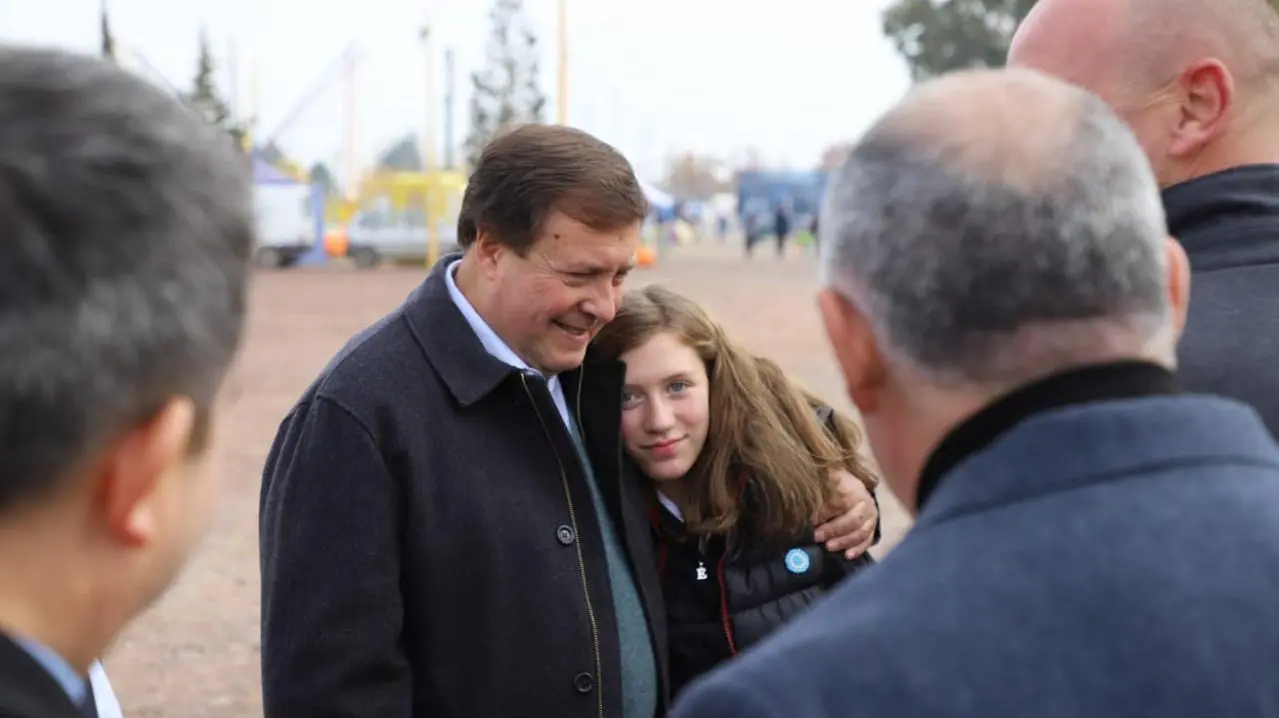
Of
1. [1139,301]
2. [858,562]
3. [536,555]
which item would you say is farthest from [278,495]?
[1139,301]

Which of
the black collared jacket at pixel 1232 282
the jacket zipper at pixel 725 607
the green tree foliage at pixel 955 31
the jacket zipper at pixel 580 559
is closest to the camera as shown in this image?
the black collared jacket at pixel 1232 282

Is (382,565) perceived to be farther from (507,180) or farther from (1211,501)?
(1211,501)

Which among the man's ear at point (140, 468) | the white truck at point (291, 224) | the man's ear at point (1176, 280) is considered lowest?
the white truck at point (291, 224)

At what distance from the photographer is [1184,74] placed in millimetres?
2240

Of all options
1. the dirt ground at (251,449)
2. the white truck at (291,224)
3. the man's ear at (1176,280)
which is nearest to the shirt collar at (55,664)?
the dirt ground at (251,449)

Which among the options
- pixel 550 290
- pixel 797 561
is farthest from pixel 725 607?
pixel 550 290

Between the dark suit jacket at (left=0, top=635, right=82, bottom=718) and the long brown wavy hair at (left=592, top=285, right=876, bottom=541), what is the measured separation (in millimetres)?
1833

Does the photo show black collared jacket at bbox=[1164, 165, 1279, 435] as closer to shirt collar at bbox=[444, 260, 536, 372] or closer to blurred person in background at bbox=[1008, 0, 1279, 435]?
blurred person in background at bbox=[1008, 0, 1279, 435]

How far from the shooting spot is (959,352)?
1330 millimetres

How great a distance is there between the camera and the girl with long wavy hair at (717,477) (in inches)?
111

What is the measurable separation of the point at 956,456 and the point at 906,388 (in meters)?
0.09

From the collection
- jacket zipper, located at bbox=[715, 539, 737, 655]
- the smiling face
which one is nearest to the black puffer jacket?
jacket zipper, located at bbox=[715, 539, 737, 655]

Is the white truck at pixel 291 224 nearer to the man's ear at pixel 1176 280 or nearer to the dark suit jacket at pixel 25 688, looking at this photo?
the man's ear at pixel 1176 280

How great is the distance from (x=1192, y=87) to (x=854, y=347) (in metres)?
1.15
